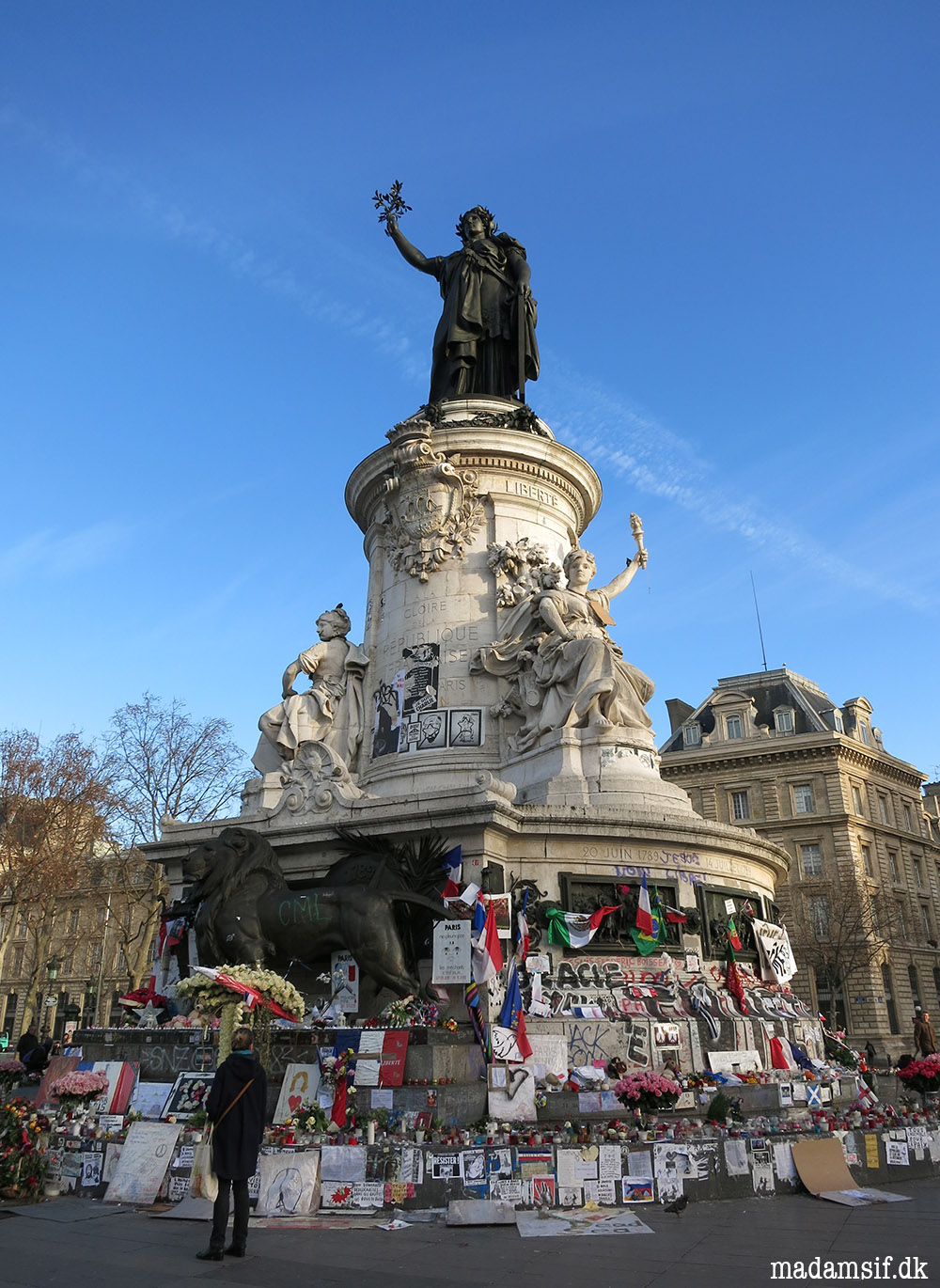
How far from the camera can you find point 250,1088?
7.81m

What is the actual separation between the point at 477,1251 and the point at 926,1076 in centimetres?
873

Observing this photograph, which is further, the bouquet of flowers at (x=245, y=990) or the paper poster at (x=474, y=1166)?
the bouquet of flowers at (x=245, y=990)

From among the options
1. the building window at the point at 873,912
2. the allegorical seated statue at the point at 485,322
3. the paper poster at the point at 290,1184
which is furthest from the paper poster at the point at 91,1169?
the building window at the point at 873,912

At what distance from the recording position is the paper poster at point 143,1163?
9273mm

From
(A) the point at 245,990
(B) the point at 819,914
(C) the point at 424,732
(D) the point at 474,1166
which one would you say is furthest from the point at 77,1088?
(B) the point at 819,914

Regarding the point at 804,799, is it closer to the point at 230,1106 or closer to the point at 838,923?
the point at 838,923

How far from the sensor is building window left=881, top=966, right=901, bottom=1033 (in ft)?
151

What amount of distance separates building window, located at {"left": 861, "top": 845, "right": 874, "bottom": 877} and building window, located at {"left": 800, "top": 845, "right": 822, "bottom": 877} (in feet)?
7.37

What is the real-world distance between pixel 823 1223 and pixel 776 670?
51.3 meters

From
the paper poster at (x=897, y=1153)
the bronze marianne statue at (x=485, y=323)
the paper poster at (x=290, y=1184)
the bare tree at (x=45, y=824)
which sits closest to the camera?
the paper poster at (x=290, y=1184)

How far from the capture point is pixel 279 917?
13.8 meters

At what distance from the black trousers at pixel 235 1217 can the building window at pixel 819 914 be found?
41.4 m

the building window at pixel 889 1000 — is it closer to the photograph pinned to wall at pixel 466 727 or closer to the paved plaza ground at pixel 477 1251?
the photograph pinned to wall at pixel 466 727

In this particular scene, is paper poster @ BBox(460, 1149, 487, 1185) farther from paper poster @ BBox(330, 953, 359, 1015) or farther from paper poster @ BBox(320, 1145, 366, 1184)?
paper poster @ BBox(330, 953, 359, 1015)
